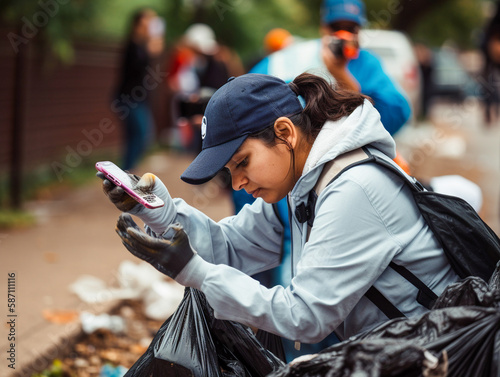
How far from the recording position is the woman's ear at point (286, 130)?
7.07 ft

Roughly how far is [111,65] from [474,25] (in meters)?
27.1

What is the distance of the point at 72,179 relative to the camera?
9734 millimetres

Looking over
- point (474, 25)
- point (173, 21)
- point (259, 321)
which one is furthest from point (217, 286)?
point (474, 25)

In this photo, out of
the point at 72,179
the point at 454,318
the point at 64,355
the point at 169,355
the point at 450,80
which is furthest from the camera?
the point at 450,80

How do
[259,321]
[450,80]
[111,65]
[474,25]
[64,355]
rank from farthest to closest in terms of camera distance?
[474,25] < [450,80] < [111,65] < [64,355] < [259,321]

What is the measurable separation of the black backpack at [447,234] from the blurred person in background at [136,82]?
6805 millimetres

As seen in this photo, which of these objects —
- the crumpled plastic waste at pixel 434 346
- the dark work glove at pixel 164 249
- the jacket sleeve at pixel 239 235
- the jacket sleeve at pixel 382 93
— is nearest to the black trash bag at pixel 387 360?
the crumpled plastic waste at pixel 434 346

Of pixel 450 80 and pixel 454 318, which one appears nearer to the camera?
pixel 454 318

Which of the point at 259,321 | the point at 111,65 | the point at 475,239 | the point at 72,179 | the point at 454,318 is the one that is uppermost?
the point at 475,239

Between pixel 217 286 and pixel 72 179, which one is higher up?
pixel 217 286

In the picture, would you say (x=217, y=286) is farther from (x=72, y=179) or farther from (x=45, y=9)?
(x=72, y=179)

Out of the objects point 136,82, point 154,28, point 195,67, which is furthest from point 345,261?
point 195,67

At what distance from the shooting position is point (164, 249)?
76.8 inches

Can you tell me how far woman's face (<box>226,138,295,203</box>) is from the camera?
85.1 inches
